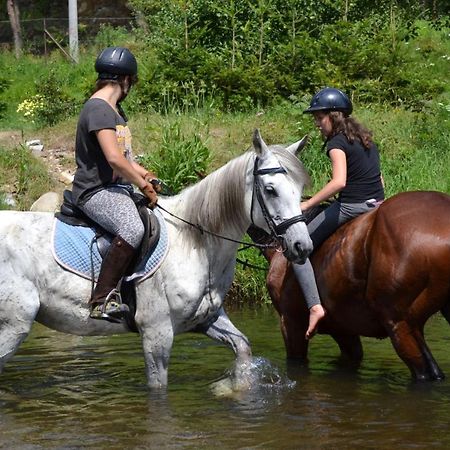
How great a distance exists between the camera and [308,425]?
22.8ft

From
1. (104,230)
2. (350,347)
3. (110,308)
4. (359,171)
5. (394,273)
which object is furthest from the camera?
(350,347)

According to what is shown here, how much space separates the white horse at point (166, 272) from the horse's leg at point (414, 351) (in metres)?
1.38

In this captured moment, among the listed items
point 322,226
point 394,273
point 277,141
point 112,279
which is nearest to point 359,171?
point 322,226

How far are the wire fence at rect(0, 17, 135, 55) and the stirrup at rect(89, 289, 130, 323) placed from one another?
92.6 feet

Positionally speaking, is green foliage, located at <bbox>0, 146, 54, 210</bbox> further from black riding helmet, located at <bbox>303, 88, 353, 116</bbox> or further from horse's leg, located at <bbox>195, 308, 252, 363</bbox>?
horse's leg, located at <bbox>195, 308, 252, 363</bbox>

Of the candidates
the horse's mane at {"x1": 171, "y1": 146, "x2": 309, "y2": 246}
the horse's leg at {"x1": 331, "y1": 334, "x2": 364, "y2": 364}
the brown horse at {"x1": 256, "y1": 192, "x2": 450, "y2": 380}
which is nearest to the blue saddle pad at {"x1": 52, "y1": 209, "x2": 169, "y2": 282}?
the horse's mane at {"x1": 171, "y1": 146, "x2": 309, "y2": 246}

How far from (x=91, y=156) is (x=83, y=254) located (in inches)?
27.2

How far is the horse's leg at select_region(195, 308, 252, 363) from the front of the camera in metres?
7.54

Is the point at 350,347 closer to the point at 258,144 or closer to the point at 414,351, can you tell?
the point at 414,351

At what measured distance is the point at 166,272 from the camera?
727 centimetres

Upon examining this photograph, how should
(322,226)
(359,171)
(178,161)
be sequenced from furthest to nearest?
(178,161) → (322,226) → (359,171)

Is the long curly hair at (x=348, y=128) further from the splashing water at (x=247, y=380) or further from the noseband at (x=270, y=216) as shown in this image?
the splashing water at (x=247, y=380)

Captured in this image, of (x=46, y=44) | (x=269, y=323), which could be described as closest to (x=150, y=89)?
(x=269, y=323)

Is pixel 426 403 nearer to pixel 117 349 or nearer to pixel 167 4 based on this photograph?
pixel 117 349
